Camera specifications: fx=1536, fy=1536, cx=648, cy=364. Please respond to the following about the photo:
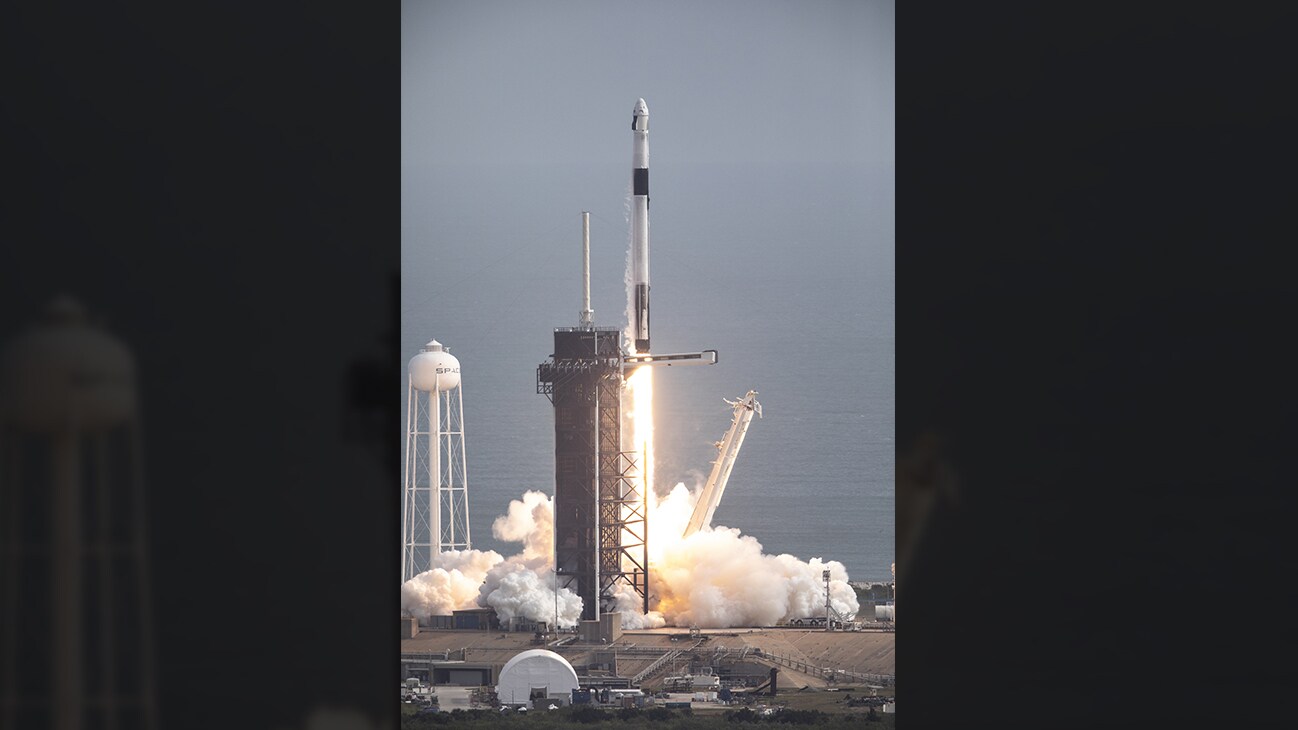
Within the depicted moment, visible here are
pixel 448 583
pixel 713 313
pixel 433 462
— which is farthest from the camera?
pixel 713 313

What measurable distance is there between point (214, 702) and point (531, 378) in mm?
12822

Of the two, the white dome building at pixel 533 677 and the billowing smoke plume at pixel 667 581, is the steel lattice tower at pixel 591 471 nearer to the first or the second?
the billowing smoke plume at pixel 667 581

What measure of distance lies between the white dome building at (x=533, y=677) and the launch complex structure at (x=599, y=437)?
82 cm

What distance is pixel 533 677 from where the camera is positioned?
15.3 meters

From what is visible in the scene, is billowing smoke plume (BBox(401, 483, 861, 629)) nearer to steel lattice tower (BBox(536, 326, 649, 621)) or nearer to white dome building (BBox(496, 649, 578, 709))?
steel lattice tower (BBox(536, 326, 649, 621))

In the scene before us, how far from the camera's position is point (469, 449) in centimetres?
Result: 1561

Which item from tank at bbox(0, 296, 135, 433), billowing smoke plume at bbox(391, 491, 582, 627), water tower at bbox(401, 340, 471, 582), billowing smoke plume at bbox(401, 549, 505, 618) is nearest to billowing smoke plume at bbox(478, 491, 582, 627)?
billowing smoke plume at bbox(391, 491, 582, 627)

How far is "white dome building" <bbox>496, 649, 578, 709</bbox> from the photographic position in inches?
599

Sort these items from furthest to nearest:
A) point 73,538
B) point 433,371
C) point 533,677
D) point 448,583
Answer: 1. point 448,583
2. point 533,677
3. point 433,371
4. point 73,538

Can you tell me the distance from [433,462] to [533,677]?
2.36 meters

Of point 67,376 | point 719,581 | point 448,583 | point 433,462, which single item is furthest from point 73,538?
point 719,581
